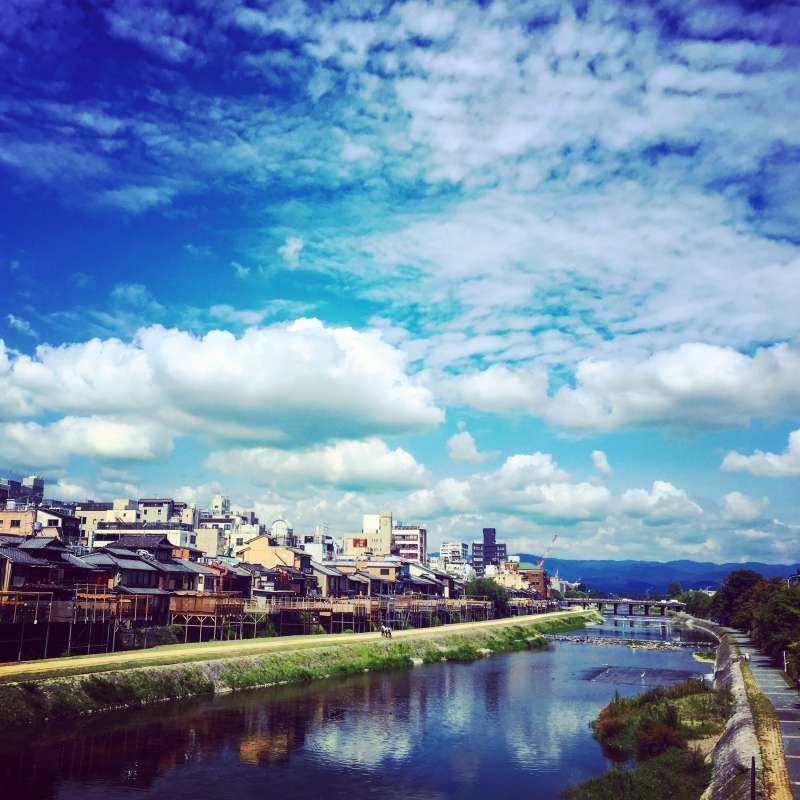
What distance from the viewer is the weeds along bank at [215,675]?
3931 cm

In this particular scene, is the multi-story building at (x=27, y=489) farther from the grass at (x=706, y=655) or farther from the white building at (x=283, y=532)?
the grass at (x=706, y=655)

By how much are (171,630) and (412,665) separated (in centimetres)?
2560

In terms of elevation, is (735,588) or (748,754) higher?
(735,588)

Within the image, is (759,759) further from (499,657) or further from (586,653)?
→ (586,653)

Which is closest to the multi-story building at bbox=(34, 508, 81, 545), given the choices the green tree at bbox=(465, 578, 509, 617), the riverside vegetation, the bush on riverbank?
the bush on riverbank

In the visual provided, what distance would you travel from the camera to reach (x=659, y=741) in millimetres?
37062

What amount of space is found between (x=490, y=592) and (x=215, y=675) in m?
118

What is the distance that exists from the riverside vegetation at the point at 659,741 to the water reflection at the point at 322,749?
168 cm

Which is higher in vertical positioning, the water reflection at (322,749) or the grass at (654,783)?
the grass at (654,783)

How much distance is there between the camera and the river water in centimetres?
3059

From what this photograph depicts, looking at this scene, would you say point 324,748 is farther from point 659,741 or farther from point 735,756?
point 735,756

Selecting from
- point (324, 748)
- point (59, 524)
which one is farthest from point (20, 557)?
point (59, 524)

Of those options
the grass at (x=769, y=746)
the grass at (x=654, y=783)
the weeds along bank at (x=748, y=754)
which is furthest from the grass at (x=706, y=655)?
the grass at (x=654, y=783)

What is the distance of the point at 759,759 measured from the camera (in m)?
27.0
